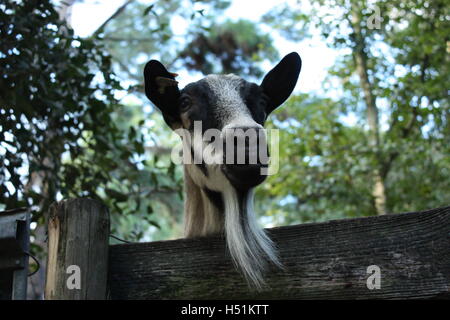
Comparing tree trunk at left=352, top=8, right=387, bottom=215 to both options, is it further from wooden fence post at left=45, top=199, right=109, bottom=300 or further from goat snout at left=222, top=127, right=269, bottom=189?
wooden fence post at left=45, top=199, right=109, bottom=300

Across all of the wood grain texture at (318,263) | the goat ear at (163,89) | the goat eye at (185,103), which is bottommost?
the wood grain texture at (318,263)

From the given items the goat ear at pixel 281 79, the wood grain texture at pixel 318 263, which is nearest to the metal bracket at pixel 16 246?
the wood grain texture at pixel 318 263

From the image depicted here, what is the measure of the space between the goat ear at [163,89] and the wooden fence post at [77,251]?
0.97 m

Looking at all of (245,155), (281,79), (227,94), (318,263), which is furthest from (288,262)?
(281,79)

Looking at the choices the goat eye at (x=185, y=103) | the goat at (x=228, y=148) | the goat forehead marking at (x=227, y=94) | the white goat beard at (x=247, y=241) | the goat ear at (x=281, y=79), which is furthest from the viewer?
the goat ear at (x=281, y=79)

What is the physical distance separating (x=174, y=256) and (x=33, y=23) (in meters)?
2.80

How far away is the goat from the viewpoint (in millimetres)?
2811

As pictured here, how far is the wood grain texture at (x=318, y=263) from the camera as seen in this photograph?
2.56 meters

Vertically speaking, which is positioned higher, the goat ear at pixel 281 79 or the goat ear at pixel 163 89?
the goat ear at pixel 281 79

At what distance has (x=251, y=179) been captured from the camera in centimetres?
286

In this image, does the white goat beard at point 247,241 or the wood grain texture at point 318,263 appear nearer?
the wood grain texture at point 318,263

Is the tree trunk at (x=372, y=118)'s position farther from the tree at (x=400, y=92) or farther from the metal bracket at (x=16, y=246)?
the metal bracket at (x=16, y=246)
